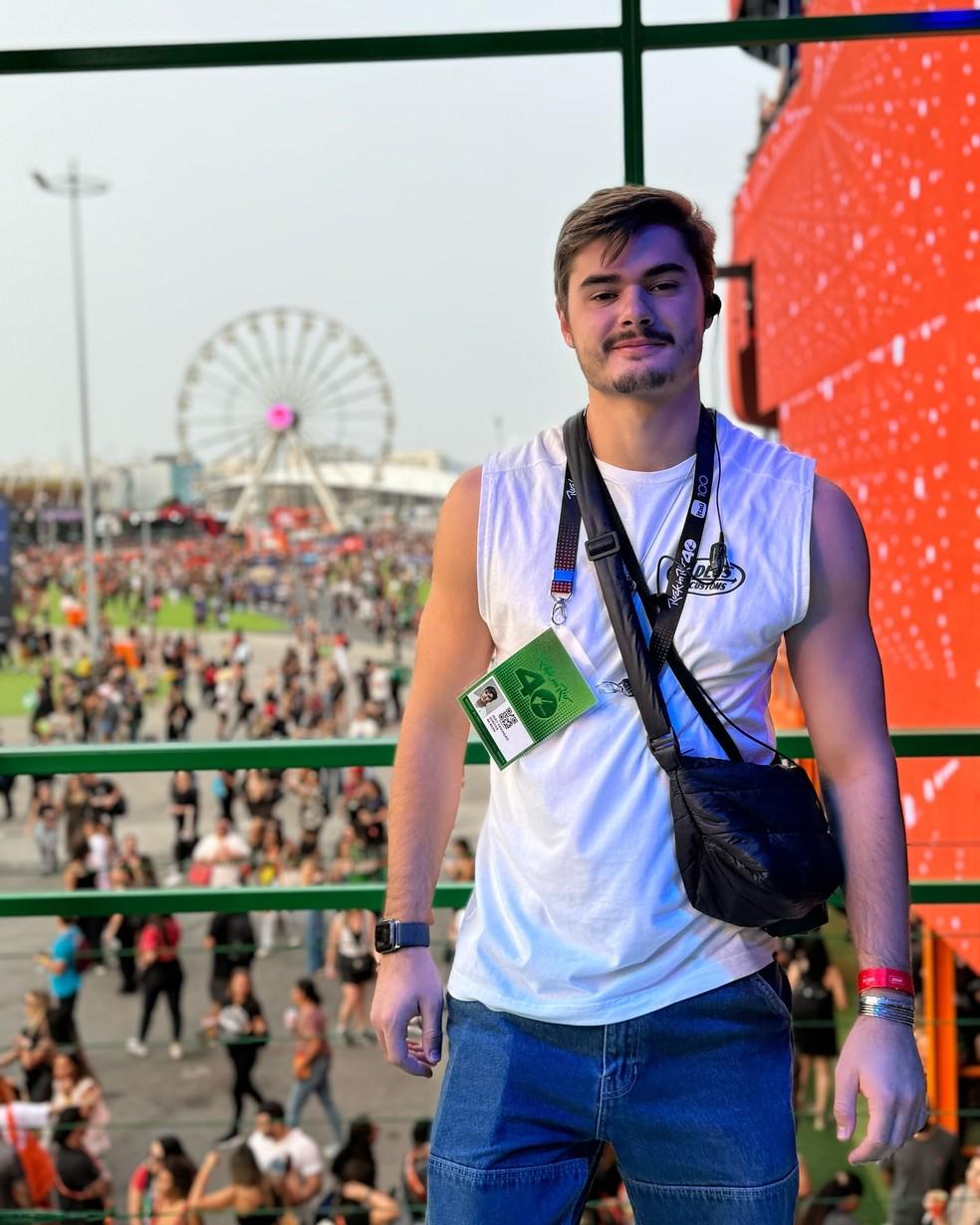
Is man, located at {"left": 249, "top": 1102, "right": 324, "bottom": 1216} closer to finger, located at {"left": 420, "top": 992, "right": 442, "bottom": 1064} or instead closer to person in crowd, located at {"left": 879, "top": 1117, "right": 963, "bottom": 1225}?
person in crowd, located at {"left": 879, "top": 1117, "right": 963, "bottom": 1225}

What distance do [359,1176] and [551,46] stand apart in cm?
536

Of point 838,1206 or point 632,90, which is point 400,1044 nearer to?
point 632,90

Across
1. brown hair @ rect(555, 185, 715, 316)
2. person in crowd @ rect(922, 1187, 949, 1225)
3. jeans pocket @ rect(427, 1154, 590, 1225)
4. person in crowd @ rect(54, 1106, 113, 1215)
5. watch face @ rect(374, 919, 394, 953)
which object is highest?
brown hair @ rect(555, 185, 715, 316)

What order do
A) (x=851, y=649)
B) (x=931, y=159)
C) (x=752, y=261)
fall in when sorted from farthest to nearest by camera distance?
(x=752, y=261) < (x=931, y=159) < (x=851, y=649)

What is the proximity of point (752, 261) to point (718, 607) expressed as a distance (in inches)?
545

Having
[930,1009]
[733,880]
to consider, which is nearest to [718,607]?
[733,880]

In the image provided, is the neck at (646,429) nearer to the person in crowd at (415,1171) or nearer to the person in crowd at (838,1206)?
the person in crowd at (838,1206)

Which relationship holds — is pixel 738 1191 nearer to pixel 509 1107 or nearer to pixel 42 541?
pixel 509 1107

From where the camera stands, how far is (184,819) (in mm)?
15953

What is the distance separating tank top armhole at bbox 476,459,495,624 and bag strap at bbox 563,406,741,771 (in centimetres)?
9

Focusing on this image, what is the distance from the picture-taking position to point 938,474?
599cm

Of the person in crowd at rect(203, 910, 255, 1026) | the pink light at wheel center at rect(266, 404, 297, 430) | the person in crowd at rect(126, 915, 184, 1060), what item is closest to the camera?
the person in crowd at rect(203, 910, 255, 1026)

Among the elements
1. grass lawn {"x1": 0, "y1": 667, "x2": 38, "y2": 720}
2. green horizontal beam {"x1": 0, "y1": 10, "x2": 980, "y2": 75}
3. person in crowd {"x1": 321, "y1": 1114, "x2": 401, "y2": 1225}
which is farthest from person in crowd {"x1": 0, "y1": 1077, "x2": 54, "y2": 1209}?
grass lawn {"x1": 0, "y1": 667, "x2": 38, "y2": 720}

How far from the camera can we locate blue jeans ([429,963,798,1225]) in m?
1.44
